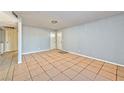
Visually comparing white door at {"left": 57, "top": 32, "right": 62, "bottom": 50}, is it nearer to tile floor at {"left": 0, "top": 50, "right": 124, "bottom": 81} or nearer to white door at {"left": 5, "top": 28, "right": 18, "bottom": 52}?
white door at {"left": 5, "top": 28, "right": 18, "bottom": 52}

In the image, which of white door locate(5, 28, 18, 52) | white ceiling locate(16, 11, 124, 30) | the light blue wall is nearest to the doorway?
the light blue wall

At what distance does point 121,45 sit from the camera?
297 centimetres

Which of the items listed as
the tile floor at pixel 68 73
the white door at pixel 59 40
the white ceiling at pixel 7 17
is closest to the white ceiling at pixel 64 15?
the white ceiling at pixel 7 17

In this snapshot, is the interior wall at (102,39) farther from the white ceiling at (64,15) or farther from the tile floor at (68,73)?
the tile floor at (68,73)

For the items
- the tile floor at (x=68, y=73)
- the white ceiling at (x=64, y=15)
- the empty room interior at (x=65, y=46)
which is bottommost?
the tile floor at (x=68, y=73)

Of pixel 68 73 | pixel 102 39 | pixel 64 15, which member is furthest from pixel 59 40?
pixel 68 73

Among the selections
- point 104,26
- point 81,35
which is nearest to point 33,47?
point 81,35

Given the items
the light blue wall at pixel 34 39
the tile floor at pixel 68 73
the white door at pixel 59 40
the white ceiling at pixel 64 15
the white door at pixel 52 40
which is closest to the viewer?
the tile floor at pixel 68 73

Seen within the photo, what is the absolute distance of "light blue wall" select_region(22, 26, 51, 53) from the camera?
17.2 ft

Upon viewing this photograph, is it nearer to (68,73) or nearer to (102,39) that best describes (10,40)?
(68,73)

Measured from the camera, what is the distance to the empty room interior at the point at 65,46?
7.81ft

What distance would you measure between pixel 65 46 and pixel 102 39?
126 inches
